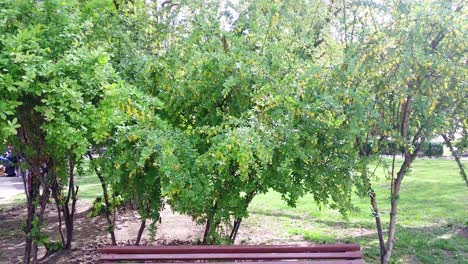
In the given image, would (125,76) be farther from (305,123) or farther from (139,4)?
(305,123)

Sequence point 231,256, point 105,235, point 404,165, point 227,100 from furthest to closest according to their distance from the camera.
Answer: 1. point 105,235
2. point 404,165
3. point 227,100
4. point 231,256

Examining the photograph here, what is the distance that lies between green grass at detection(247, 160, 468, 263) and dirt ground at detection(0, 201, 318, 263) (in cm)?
61

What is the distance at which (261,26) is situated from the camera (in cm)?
455

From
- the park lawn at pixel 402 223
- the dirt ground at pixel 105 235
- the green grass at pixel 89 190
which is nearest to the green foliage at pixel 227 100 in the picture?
the park lawn at pixel 402 223

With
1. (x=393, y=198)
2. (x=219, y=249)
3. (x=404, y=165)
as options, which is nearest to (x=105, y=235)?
(x=219, y=249)

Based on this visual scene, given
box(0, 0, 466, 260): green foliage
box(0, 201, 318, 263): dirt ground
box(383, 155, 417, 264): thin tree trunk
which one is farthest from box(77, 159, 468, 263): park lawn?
box(0, 0, 466, 260): green foliage

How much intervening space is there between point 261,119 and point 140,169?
1211 mm

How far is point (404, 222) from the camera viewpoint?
7980 mm

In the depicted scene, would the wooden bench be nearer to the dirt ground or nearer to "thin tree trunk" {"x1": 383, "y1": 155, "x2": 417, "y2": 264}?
"thin tree trunk" {"x1": 383, "y1": 155, "x2": 417, "y2": 264}

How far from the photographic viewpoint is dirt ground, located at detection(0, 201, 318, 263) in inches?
234

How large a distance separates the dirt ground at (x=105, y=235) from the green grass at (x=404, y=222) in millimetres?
607

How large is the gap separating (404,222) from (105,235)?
208 inches

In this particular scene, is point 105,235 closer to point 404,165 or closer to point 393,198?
point 393,198

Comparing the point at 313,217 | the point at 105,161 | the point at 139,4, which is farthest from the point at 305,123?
the point at 313,217
